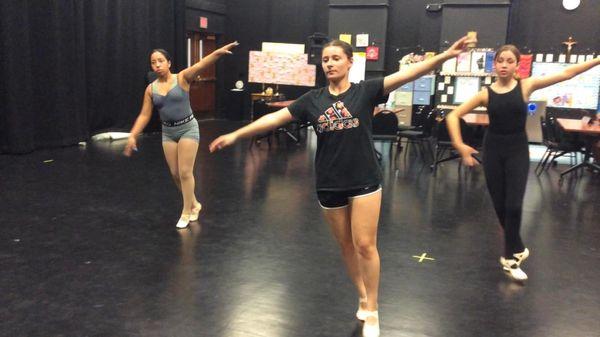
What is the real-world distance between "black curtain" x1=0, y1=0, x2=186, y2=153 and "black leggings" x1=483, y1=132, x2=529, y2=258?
6823 millimetres

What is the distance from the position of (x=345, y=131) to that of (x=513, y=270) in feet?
6.32

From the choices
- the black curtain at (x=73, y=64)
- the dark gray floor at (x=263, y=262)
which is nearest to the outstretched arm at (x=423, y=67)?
the dark gray floor at (x=263, y=262)

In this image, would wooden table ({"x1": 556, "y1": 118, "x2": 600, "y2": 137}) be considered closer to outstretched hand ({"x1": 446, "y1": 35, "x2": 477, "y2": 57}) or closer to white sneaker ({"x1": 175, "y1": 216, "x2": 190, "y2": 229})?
white sneaker ({"x1": 175, "y1": 216, "x2": 190, "y2": 229})

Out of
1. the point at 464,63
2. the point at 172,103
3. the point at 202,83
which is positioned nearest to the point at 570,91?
the point at 464,63

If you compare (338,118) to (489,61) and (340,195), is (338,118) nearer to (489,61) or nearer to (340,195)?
(340,195)

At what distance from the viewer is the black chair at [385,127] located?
762cm

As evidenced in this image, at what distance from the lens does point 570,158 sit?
28.7ft

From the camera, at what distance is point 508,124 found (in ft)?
11.0

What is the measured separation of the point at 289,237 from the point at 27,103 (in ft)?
18.1

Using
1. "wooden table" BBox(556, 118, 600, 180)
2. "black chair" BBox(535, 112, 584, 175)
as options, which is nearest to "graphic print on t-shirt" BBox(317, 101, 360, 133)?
"wooden table" BBox(556, 118, 600, 180)

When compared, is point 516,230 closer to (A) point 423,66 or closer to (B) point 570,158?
(A) point 423,66

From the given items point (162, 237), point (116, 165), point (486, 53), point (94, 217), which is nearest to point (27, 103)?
point (116, 165)

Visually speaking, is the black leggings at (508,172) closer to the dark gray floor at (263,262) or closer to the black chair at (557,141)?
the dark gray floor at (263,262)

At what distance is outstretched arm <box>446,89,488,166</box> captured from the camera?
304 cm
